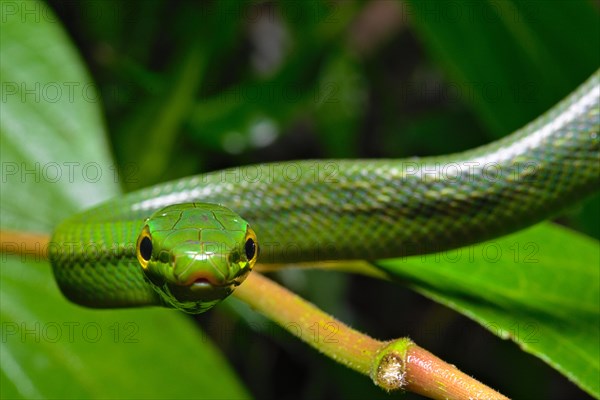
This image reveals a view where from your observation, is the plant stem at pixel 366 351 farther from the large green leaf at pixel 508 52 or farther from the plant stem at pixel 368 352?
the large green leaf at pixel 508 52

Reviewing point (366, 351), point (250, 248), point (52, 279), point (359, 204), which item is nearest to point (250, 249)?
point (250, 248)

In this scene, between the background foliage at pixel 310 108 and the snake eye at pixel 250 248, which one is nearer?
the snake eye at pixel 250 248

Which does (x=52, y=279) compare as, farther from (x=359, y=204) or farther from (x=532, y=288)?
(x=532, y=288)

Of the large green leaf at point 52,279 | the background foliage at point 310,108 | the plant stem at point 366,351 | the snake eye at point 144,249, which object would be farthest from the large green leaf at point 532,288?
the large green leaf at point 52,279

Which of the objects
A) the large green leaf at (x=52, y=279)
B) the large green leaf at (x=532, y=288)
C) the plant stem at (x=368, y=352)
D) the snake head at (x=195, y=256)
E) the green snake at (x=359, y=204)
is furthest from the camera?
the large green leaf at (x=52, y=279)

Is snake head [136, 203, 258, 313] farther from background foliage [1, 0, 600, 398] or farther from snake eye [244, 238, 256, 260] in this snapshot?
background foliage [1, 0, 600, 398]

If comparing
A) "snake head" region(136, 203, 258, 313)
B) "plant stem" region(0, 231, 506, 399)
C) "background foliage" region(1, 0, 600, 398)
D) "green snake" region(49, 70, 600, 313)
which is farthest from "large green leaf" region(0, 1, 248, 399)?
"plant stem" region(0, 231, 506, 399)
